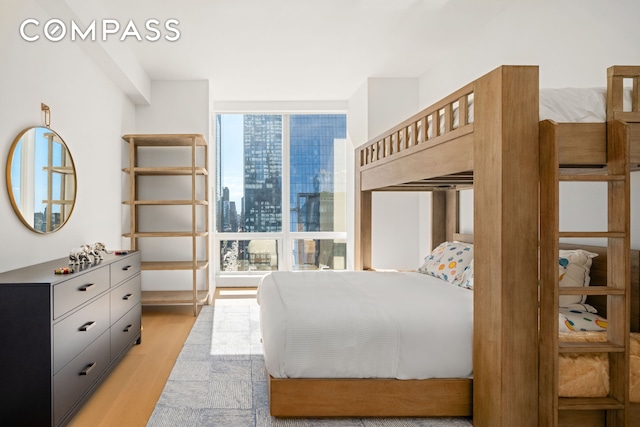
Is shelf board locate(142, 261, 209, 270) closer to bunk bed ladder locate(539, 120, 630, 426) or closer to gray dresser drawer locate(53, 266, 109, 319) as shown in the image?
gray dresser drawer locate(53, 266, 109, 319)

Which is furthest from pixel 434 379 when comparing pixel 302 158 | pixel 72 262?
pixel 302 158

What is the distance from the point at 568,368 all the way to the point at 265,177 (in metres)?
4.69

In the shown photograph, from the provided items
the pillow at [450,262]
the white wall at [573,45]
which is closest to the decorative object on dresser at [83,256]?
the pillow at [450,262]

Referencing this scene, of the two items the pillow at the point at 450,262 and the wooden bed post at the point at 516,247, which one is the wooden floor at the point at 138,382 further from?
the pillow at the point at 450,262

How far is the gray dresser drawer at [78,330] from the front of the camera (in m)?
1.95

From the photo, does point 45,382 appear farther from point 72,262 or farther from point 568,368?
point 568,368

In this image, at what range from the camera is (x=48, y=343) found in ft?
6.14

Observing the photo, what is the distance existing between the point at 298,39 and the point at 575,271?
2.84 m

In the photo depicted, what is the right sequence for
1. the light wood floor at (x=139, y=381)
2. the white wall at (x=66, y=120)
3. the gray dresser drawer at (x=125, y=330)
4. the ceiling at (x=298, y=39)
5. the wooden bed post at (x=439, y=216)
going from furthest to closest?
1. the wooden bed post at (x=439, y=216)
2. the ceiling at (x=298, y=39)
3. the gray dresser drawer at (x=125, y=330)
4. the white wall at (x=66, y=120)
5. the light wood floor at (x=139, y=381)

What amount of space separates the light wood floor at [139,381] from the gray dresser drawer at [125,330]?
13 cm

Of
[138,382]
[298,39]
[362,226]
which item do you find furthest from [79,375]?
[298,39]

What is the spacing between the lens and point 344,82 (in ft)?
16.3

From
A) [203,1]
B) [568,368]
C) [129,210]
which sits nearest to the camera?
[568,368]

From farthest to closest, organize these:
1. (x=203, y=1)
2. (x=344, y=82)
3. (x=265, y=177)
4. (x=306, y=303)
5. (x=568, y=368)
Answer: (x=265, y=177) → (x=344, y=82) → (x=203, y=1) → (x=306, y=303) → (x=568, y=368)
